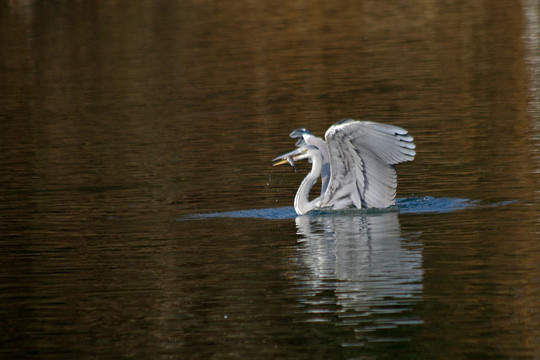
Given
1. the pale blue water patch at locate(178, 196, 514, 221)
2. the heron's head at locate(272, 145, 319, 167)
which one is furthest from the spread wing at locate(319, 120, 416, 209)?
the heron's head at locate(272, 145, 319, 167)

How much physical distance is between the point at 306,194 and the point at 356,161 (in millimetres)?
1175

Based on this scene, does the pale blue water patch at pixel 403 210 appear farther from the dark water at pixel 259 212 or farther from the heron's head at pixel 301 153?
the heron's head at pixel 301 153

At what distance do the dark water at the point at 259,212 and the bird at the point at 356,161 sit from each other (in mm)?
254

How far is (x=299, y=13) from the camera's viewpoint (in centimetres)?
5538

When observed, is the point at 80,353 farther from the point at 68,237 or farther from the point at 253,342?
the point at 68,237

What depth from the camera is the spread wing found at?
1572 cm

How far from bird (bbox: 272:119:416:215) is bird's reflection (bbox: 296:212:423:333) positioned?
0.83ft

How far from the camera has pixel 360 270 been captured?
13.0 m

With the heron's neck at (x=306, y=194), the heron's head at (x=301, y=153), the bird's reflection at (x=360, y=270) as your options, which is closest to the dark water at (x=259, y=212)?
the bird's reflection at (x=360, y=270)

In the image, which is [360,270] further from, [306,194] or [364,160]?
[306,194]

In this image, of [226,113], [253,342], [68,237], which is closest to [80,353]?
[253,342]

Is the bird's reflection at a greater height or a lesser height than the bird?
lesser

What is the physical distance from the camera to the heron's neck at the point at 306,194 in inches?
671

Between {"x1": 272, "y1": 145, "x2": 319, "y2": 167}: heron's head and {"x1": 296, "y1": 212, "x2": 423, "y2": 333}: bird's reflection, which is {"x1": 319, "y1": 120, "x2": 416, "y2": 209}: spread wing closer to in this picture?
{"x1": 296, "y1": 212, "x2": 423, "y2": 333}: bird's reflection
